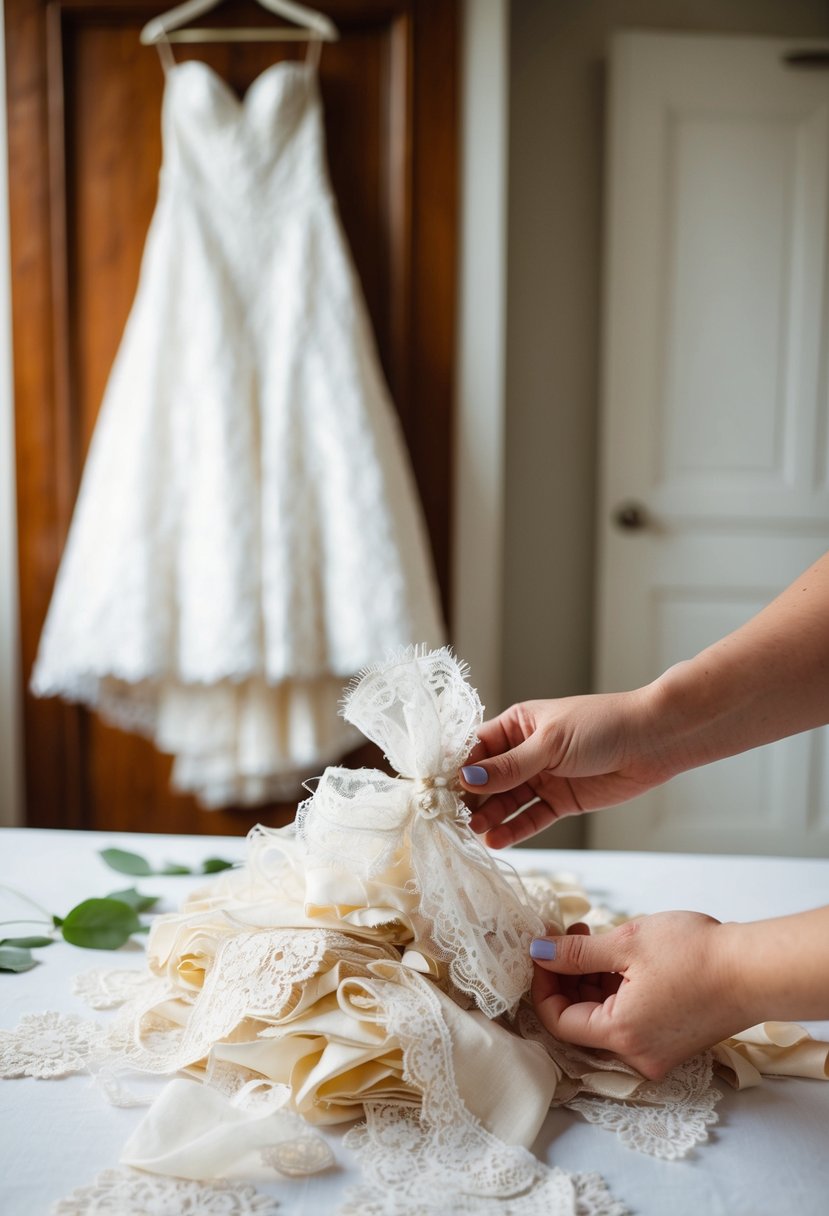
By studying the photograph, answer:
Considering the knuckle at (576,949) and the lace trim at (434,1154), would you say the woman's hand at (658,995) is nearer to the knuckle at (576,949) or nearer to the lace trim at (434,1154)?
the knuckle at (576,949)

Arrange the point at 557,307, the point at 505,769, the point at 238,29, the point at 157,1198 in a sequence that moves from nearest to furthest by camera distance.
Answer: the point at 157,1198, the point at 505,769, the point at 238,29, the point at 557,307

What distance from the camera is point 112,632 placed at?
1901 millimetres

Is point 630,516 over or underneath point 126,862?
over

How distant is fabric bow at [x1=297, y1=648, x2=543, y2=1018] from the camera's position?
703 mm

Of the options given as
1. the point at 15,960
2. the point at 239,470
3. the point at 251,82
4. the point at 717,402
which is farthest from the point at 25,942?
the point at 717,402

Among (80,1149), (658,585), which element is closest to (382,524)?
(658,585)

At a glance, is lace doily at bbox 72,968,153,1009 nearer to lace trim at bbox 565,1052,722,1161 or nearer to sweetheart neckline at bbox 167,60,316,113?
lace trim at bbox 565,1052,722,1161

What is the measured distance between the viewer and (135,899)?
3.26 ft

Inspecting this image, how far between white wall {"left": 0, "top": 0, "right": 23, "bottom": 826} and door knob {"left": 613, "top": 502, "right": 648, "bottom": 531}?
1.38m

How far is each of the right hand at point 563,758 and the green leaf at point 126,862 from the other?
16.2 inches

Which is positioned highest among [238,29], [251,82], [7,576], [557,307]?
[238,29]

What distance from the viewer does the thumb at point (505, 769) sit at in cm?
77

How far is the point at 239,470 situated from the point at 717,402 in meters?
1.22

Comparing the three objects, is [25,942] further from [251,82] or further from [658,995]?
[251,82]
